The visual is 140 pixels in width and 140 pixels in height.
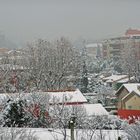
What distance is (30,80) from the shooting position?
30.8 metres

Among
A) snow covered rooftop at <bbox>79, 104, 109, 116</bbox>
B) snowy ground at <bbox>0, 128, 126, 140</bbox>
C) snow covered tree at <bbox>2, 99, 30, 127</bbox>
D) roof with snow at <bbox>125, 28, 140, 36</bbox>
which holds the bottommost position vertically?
snowy ground at <bbox>0, 128, 126, 140</bbox>

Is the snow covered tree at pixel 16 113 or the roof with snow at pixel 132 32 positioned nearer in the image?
the snow covered tree at pixel 16 113

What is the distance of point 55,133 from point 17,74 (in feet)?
67.0

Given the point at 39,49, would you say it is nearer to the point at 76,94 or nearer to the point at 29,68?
the point at 29,68

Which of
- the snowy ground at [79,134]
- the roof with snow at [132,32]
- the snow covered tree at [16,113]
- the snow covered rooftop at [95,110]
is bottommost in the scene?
the snowy ground at [79,134]

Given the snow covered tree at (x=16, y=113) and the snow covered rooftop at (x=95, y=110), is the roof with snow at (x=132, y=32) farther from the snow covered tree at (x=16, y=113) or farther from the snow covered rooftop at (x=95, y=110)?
the snow covered tree at (x=16, y=113)

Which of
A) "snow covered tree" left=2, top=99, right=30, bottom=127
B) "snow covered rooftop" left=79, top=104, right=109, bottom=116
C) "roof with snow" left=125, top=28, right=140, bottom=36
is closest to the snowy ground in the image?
"snow covered tree" left=2, top=99, right=30, bottom=127

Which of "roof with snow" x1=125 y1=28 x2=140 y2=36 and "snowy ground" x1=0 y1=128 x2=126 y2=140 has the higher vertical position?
"roof with snow" x1=125 y1=28 x2=140 y2=36

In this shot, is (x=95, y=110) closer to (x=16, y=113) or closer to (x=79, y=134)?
(x=16, y=113)

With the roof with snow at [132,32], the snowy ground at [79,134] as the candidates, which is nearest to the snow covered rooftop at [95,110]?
the snowy ground at [79,134]

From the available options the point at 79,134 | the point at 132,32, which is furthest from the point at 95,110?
the point at 132,32

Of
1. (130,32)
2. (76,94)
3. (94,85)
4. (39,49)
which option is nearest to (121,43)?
(130,32)

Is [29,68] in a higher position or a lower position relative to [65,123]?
higher

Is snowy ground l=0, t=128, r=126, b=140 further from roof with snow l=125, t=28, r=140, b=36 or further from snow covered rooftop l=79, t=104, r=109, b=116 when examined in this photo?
roof with snow l=125, t=28, r=140, b=36
